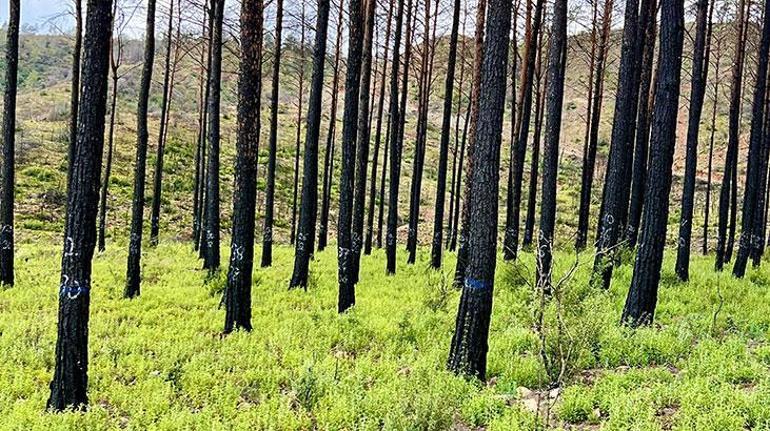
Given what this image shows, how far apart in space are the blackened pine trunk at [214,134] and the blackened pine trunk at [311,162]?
2326 mm

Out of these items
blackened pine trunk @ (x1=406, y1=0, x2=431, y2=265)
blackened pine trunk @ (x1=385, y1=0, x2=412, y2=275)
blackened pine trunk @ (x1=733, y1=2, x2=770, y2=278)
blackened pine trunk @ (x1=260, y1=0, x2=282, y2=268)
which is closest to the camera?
blackened pine trunk @ (x1=733, y1=2, x2=770, y2=278)

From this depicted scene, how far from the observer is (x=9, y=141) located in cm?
1144

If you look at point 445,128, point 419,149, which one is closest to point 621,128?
point 445,128

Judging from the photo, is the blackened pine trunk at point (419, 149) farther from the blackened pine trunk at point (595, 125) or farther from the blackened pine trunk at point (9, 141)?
the blackened pine trunk at point (9, 141)

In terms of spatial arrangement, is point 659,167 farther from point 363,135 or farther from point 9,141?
point 9,141

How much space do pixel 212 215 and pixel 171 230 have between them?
1479 cm

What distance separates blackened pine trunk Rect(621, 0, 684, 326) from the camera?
8.36 m

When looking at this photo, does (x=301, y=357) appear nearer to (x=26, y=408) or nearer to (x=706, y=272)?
(x=26, y=408)

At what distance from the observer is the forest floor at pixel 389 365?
5.05 metres

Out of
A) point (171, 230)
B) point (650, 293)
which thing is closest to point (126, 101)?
point (171, 230)

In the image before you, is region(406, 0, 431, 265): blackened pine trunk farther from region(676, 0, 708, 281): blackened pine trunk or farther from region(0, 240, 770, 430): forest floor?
region(676, 0, 708, 281): blackened pine trunk

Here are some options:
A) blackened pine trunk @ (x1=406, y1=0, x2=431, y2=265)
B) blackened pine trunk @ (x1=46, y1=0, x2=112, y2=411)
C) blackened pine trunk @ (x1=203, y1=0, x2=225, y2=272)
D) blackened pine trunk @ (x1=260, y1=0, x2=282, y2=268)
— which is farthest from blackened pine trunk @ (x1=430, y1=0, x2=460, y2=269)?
blackened pine trunk @ (x1=46, y1=0, x2=112, y2=411)

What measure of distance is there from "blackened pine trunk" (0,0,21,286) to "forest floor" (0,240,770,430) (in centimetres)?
115

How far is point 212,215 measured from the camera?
13625 millimetres
